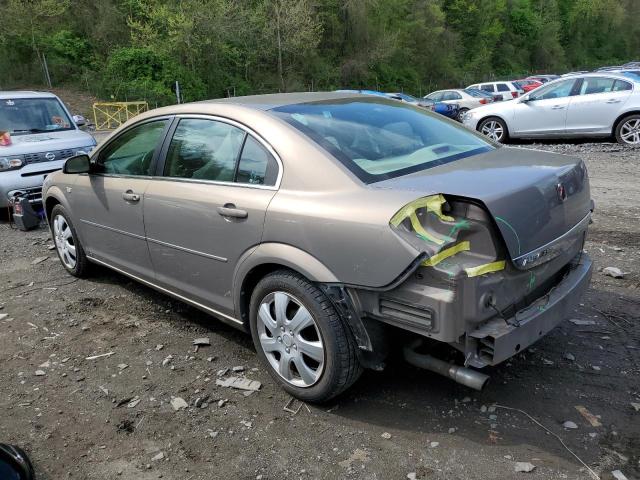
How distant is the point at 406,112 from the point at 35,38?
37404 millimetres

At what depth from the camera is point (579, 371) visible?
3.21m

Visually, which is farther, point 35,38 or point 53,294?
point 35,38

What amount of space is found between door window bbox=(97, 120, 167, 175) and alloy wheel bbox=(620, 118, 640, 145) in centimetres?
1013

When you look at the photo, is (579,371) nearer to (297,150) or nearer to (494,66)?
(297,150)

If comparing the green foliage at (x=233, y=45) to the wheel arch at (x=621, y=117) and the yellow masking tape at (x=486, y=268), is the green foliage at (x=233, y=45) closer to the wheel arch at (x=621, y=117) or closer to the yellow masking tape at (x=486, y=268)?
the wheel arch at (x=621, y=117)

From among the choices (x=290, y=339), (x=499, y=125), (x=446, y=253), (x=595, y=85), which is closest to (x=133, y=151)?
(x=290, y=339)

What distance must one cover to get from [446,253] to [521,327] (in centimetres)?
54

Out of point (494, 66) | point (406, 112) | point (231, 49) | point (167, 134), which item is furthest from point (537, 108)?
point (494, 66)

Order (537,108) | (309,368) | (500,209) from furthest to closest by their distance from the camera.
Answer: (537,108) < (309,368) < (500,209)

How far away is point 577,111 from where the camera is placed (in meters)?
11.3

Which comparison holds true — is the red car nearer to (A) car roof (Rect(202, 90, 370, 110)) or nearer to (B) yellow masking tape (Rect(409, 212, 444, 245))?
(A) car roof (Rect(202, 90, 370, 110))

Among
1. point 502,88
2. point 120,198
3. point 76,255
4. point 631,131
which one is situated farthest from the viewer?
point 502,88

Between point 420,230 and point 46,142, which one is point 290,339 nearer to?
point 420,230

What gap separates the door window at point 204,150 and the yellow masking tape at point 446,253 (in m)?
1.44
